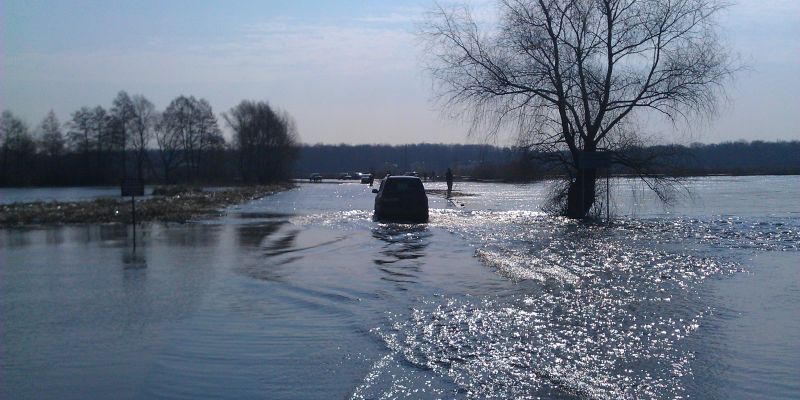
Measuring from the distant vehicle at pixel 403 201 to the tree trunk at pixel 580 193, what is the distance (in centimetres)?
540

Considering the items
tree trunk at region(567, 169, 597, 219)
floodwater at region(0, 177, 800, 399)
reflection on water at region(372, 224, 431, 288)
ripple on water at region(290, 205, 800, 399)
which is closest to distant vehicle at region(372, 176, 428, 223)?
reflection on water at region(372, 224, 431, 288)

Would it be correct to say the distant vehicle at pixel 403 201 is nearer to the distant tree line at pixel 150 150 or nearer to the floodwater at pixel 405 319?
the floodwater at pixel 405 319

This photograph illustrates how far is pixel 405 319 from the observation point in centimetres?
972

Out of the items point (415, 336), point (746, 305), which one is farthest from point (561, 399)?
point (746, 305)

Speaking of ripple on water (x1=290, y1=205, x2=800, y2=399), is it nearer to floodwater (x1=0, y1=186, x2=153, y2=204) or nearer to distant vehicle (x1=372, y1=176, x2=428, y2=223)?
distant vehicle (x1=372, y1=176, x2=428, y2=223)

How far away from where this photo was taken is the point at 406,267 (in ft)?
48.6

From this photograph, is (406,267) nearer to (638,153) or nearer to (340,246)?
(340,246)

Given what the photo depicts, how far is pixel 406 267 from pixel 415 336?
612 centimetres

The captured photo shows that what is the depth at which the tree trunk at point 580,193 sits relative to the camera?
2752 centimetres

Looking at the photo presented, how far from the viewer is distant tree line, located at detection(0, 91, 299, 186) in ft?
311

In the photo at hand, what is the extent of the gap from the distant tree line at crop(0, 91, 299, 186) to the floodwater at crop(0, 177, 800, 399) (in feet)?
254

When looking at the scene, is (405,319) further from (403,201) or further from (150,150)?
(150,150)

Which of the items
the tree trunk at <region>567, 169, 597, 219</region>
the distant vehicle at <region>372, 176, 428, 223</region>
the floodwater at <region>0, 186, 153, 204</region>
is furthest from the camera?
the floodwater at <region>0, 186, 153, 204</region>

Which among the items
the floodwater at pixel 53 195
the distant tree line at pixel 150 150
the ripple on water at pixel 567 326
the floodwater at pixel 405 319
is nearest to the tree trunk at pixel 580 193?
the floodwater at pixel 405 319
